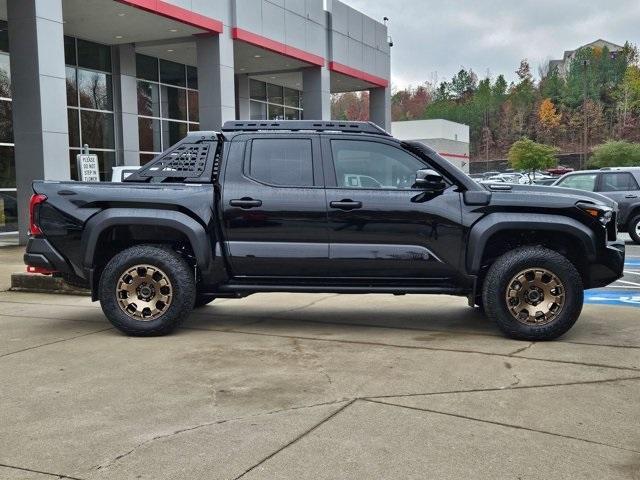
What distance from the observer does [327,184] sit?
6355 millimetres

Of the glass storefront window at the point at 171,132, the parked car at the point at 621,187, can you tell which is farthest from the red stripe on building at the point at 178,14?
the parked car at the point at 621,187

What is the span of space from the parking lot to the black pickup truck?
476mm

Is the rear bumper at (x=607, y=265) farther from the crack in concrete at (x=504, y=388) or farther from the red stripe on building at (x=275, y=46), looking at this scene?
the red stripe on building at (x=275, y=46)

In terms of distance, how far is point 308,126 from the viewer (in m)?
6.61

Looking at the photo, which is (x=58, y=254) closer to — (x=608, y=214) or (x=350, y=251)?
(x=350, y=251)

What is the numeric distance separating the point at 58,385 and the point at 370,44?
2884 cm

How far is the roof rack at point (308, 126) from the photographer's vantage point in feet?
21.6

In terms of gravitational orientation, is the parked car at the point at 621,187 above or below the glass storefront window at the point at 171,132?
below

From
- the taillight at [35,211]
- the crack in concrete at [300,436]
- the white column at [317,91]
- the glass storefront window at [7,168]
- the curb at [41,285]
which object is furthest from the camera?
the white column at [317,91]

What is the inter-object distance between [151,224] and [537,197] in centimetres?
353

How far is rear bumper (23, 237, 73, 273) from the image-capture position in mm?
6418

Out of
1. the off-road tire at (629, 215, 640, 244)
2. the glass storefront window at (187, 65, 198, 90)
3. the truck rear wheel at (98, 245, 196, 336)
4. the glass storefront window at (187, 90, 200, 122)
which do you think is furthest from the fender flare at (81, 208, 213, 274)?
the glass storefront window at (187, 65, 198, 90)

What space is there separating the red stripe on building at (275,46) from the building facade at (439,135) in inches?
1718

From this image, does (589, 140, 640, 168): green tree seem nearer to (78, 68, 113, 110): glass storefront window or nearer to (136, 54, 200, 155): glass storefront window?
(136, 54, 200, 155): glass storefront window
